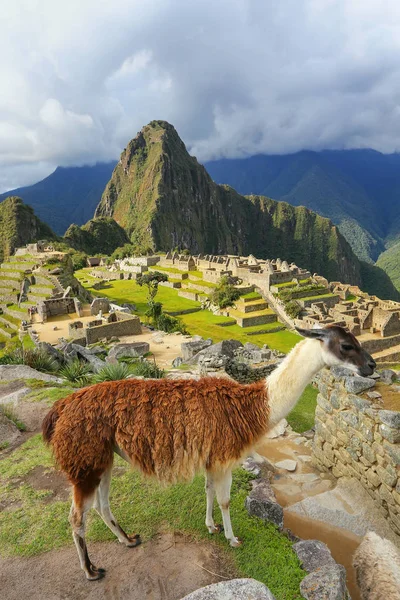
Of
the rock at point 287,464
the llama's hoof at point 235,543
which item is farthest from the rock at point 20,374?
the llama's hoof at point 235,543

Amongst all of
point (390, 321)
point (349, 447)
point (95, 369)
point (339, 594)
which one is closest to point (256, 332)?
point (390, 321)

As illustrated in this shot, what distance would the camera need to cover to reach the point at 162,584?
3.37m

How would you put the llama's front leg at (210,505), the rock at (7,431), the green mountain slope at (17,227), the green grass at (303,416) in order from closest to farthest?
the llama's front leg at (210,505) → the rock at (7,431) → the green grass at (303,416) → the green mountain slope at (17,227)

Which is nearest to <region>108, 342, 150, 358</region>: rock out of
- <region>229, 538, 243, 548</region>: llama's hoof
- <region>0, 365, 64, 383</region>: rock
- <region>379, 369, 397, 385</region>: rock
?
<region>0, 365, 64, 383</region>: rock

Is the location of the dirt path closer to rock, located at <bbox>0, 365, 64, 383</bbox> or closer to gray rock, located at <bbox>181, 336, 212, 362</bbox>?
rock, located at <bbox>0, 365, 64, 383</bbox>

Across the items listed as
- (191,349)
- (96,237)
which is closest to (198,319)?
(191,349)

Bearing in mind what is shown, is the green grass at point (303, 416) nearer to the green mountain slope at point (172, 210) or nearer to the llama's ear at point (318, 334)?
the llama's ear at point (318, 334)

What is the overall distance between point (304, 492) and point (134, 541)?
8.72 ft

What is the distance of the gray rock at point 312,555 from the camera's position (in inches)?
136

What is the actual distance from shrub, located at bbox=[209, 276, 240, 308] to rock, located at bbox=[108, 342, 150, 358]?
28872 mm

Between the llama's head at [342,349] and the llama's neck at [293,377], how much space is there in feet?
0.31

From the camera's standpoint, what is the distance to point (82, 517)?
3.41 meters

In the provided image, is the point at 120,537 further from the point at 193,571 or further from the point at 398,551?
the point at 398,551

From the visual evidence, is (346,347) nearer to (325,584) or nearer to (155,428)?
(155,428)
